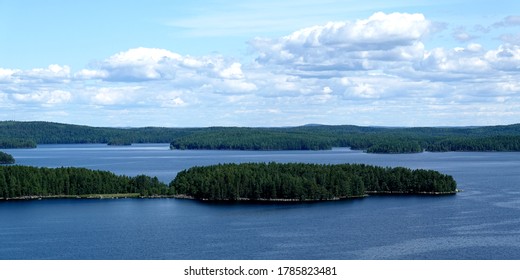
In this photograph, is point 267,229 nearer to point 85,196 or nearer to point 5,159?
point 85,196

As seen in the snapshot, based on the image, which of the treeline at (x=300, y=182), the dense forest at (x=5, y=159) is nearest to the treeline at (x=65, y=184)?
the treeline at (x=300, y=182)

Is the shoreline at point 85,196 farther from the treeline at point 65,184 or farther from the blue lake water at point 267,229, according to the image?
the blue lake water at point 267,229

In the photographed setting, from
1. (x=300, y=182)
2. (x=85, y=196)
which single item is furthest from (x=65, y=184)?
(x=300, y=182)

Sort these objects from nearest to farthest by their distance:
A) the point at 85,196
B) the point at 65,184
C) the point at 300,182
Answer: the point at 300,182 < the point at 85,196 < the point at 65,184

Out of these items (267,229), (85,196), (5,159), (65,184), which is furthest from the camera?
(5,159)

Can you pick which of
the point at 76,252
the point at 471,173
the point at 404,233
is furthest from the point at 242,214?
Result: the point at 471,173

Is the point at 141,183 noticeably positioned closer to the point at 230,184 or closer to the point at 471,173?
the point at 230,184
